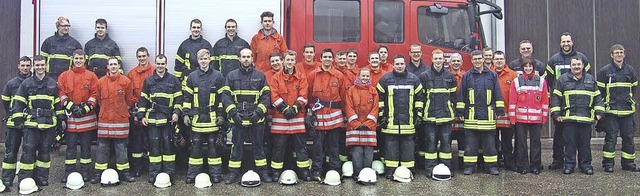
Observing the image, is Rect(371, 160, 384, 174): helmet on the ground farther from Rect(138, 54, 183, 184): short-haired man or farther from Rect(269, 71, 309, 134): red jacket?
Rect(138, 54, 183, 184): short-haired man

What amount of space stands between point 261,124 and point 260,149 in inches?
12.5

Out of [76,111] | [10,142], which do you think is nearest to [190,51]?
[76,111]

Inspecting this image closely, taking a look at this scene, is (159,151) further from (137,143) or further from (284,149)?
(284,149)

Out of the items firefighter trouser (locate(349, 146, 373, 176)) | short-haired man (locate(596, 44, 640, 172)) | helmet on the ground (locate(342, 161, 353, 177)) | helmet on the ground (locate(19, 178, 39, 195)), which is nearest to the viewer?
helmet on the ground (locate(19, 178, 39, 195))

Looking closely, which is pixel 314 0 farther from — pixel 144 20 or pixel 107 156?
pixel 107 156

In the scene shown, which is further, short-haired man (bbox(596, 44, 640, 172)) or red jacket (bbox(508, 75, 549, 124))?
short-haired man (bbox(596, 44, 640, 172))

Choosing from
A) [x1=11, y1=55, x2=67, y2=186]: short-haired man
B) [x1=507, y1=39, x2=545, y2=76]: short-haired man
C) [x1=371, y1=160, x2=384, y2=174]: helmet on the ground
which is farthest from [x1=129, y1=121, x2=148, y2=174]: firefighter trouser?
[x1=507, y1=39, x2=545, y2=76]: short-haired man

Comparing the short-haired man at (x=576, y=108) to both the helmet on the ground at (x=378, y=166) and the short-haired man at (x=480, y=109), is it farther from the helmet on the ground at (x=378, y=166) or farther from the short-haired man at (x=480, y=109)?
the helmet on the ground at (x=378, y=166)

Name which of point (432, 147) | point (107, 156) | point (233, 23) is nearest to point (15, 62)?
point (107, 156)

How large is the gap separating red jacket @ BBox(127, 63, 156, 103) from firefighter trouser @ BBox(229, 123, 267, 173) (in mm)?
1447

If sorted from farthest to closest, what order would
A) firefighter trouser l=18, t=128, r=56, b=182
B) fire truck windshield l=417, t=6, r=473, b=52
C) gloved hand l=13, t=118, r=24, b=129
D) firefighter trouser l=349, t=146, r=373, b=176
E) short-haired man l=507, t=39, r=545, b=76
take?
fire truck windshield l=417, t=6, r=473, b=52 → short-haired man l=507, t=39, r=545, b=76 → firefighter trouser l=349, t=146, r=373, b=176 → firefighter trouser l=18, t=128, r=56, b=182 → gloved hand l=13, t=118, r=24, b=129

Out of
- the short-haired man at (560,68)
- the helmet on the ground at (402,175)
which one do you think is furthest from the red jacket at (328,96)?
the short-haired man at (560,68)

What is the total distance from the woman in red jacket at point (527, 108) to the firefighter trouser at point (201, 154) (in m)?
3.84

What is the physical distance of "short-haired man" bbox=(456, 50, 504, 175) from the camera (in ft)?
22.7
